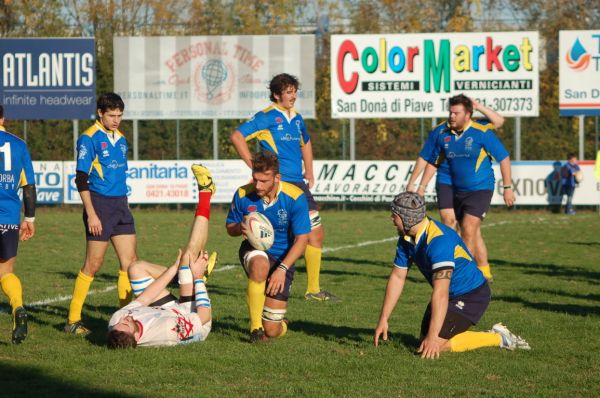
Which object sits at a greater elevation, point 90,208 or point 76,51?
point 76,51

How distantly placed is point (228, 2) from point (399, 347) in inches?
1356

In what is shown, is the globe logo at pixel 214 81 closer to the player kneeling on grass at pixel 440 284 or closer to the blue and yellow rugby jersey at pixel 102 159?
the blue and yellow rugby jersey at pixel 102 159

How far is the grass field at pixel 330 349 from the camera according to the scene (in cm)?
650

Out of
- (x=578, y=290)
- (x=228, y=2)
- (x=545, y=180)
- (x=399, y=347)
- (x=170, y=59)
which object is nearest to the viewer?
(x=399, y=347)

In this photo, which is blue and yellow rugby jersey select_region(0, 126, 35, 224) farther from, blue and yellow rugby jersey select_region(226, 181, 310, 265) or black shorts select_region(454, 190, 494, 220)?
black shorts select_region(454, 190, 494, 220)

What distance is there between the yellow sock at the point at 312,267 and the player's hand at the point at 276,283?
2.89m

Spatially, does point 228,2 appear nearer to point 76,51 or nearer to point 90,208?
point 76,51

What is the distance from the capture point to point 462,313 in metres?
7.61

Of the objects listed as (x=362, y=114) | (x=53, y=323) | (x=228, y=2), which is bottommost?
(x=53, y=323)

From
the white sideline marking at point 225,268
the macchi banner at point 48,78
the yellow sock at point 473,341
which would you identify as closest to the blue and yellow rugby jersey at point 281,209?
the yellow sock at point 473,341

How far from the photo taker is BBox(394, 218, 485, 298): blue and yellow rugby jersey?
7.31 meters

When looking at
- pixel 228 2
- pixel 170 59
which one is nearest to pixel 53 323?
pixel 170 59

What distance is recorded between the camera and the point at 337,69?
29.1 m

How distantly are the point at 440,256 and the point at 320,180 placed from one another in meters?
21.0
